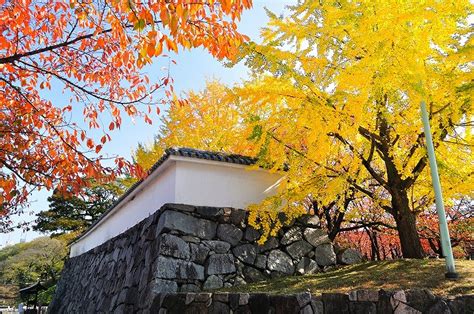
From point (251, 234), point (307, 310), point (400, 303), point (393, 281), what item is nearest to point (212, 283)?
point (251, 234)

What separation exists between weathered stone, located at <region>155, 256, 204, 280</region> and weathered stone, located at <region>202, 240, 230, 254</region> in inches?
18.1

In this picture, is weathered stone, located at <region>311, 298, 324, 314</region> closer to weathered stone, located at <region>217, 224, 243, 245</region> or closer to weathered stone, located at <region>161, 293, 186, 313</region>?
weathered stone, located at <region>161, 293, 186, 313</region>

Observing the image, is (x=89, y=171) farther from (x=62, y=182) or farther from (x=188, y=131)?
(x=188, y=131)

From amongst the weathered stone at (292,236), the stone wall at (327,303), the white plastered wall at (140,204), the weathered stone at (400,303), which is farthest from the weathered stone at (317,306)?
the white plastered wall at (140,204)

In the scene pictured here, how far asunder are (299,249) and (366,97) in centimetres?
402

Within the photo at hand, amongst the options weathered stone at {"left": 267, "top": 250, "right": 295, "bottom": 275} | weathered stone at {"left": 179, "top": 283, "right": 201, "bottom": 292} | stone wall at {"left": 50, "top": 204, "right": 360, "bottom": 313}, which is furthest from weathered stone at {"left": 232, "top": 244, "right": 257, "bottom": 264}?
weathered stone at {"left": 179, "top": 283, "right": 201, "bottom": 292}

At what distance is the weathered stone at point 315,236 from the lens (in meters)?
7.90

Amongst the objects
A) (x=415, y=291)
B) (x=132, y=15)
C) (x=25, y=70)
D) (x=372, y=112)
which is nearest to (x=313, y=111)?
(x=372, y=112)

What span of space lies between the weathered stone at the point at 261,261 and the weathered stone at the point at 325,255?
121 cm

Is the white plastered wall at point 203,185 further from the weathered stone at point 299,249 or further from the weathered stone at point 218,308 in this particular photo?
the weathered stone at point 218,308

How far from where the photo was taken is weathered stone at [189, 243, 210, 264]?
6762 mm

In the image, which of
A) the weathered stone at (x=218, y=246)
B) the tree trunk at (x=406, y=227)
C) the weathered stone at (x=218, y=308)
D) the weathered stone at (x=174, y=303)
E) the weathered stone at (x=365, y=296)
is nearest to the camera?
the weathered stone at (x=365, y=296)

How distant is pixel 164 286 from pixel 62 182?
2.58m

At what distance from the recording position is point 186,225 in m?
7.02
